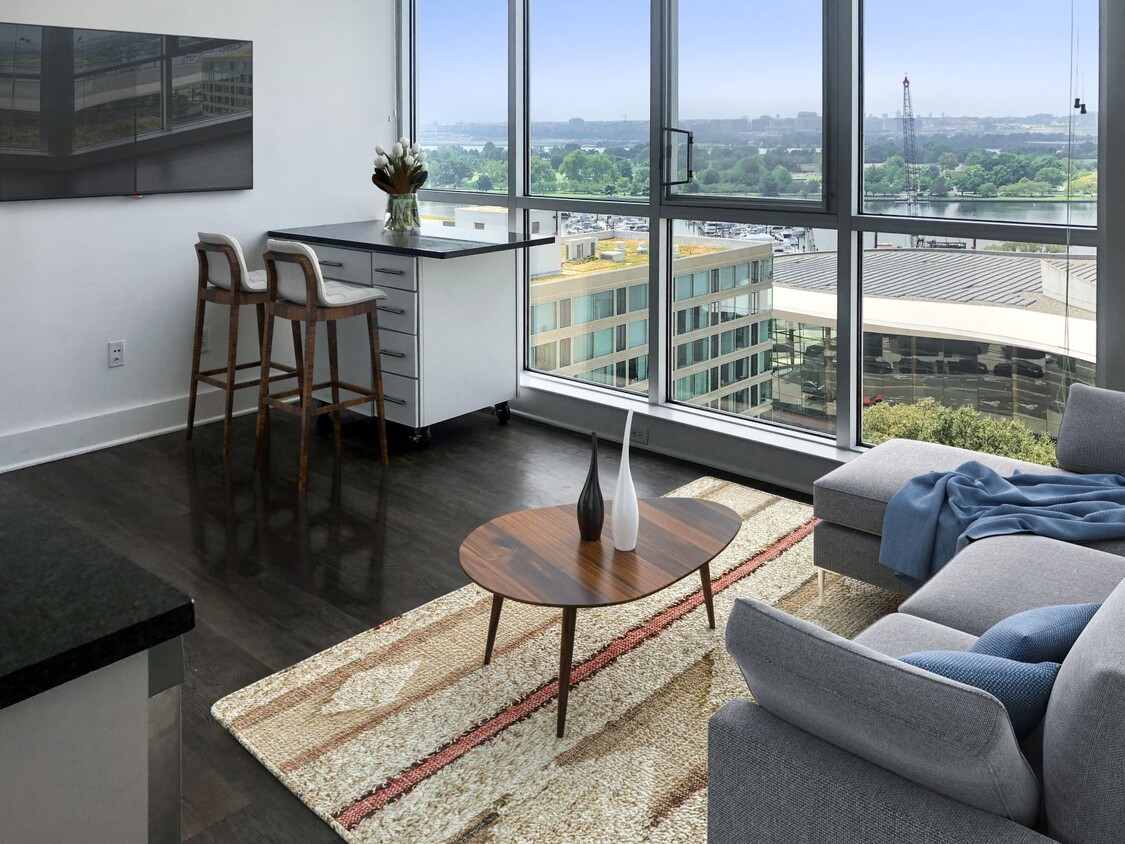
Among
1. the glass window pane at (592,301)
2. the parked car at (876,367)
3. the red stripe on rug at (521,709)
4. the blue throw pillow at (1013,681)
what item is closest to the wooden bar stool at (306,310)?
the glass window pane at (592,301)

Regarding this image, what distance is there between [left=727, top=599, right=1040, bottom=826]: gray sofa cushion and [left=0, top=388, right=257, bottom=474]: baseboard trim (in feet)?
13.5

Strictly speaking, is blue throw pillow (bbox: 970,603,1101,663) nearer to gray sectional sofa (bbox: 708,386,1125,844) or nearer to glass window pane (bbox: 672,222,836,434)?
gray sectional sofa (bbox: 708,386,1125,844)

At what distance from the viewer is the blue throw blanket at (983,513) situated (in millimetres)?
2746

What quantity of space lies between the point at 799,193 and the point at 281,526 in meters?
2.48

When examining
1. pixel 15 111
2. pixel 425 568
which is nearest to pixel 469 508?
pixel 425 568

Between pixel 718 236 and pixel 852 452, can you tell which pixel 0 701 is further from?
pixel 718 236

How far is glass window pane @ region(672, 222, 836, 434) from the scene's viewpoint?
14.5ft

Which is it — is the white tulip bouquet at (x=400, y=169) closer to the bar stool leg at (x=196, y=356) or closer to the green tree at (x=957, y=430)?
the bar stool leg at (x=196, y=356)

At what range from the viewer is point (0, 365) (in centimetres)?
462

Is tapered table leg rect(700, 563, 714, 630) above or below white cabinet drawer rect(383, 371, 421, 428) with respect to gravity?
below

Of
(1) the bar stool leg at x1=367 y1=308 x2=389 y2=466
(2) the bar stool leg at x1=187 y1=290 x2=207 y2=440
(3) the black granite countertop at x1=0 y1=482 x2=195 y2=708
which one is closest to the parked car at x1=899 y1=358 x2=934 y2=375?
(1) the bar stool leg at x1=367 y1=308 x2=389 y2=466

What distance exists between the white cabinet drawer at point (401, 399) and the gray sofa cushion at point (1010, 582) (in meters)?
2.84

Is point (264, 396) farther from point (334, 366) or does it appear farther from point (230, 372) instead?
point (334, 366)

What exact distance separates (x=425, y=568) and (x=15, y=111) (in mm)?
2689
